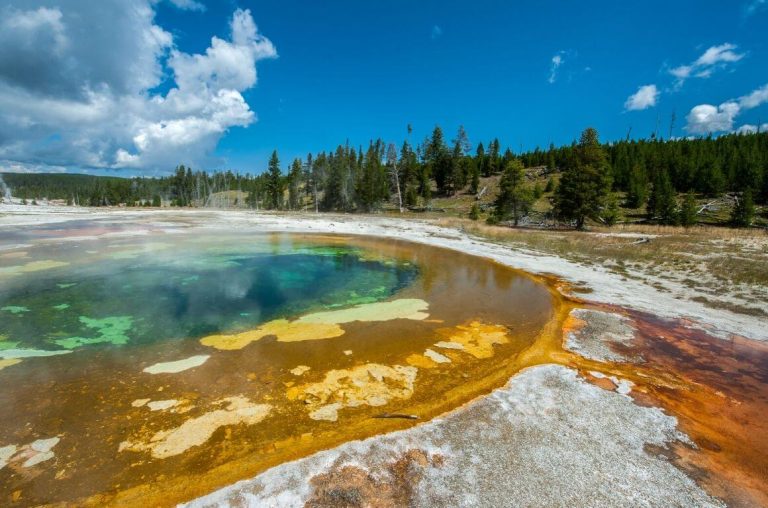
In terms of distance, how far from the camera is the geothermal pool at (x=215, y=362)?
4.20 metres

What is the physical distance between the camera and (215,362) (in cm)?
672

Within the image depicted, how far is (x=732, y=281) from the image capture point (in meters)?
12.9

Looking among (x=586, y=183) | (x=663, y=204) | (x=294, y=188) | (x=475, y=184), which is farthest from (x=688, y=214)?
(x=294, y=188)

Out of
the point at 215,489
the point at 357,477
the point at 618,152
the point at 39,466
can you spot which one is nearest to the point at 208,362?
the point at 39,466

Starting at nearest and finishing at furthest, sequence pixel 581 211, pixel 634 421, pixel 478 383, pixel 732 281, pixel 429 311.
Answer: pixel 634 421 → pixel 478 383 → pixel 429 311 → pixel 732 281 → pixel 581 211

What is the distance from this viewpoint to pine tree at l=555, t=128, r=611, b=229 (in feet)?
103

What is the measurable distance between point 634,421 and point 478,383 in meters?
2.21

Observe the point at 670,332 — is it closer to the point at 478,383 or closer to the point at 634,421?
the point at 634,421

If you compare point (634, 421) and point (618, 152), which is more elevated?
point (618, 152)

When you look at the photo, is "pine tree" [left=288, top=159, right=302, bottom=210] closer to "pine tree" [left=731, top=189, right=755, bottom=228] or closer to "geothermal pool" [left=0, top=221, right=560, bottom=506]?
"geothermal pool" [left=0, top=221, right=560, bottom=506]

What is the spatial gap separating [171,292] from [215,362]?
6.02 meters

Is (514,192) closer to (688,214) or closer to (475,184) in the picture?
(688,214)

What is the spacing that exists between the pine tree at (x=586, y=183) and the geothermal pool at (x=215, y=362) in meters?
21.0

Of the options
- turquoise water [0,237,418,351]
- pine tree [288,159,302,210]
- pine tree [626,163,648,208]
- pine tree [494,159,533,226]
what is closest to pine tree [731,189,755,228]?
pine tree [626,163,648,208]
